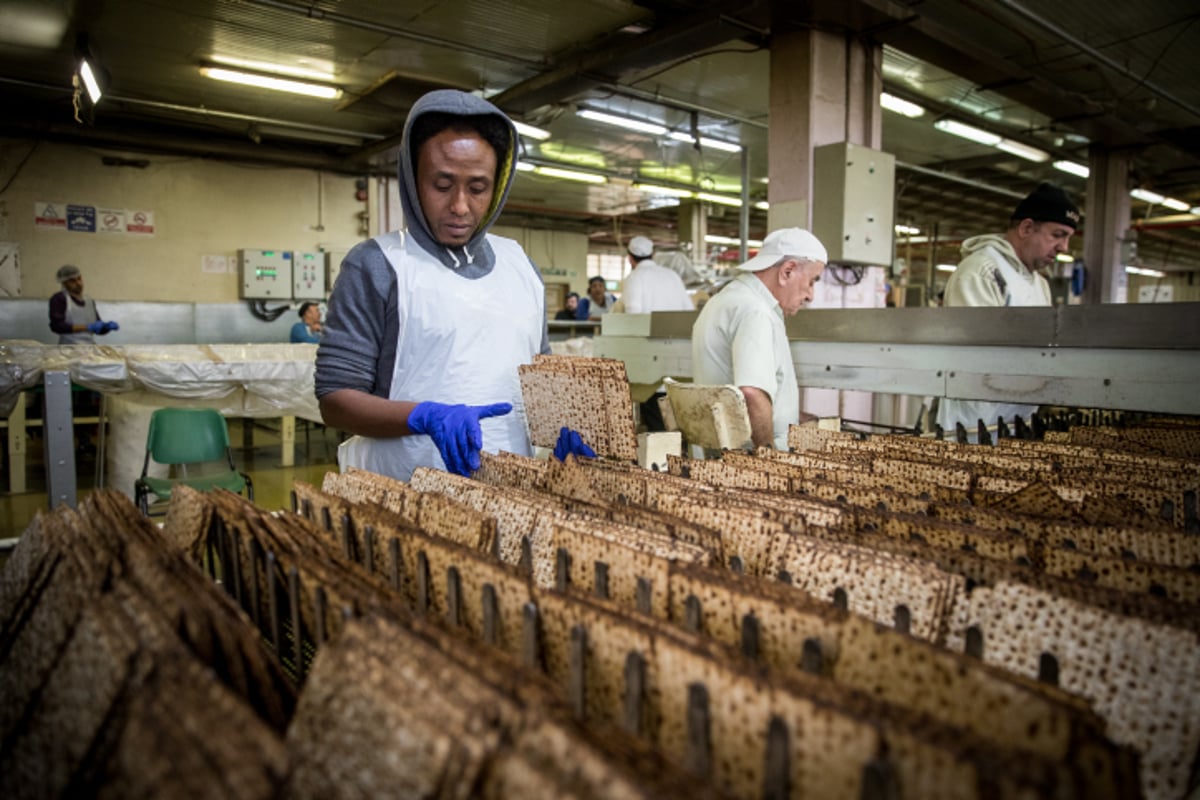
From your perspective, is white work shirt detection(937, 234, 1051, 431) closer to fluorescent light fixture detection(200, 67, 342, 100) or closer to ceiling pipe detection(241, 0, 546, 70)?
ceiling pipe detection(241, 0, 546, 70)

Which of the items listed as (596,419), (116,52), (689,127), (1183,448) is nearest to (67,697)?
(596,419)

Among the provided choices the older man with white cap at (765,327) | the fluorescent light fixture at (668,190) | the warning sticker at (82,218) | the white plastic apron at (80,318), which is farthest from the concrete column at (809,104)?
the warning sticker at (82,218)

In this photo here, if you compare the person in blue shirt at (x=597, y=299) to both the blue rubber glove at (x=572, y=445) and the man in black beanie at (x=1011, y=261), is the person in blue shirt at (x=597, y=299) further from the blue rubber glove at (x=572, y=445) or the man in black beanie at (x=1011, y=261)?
the blue rubber glove at (x=572, y=445)

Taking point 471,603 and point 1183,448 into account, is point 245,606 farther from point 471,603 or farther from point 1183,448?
point 1183,448

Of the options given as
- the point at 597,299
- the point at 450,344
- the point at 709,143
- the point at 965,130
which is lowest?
the point at 450,344

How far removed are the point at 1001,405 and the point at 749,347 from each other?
1.42 m

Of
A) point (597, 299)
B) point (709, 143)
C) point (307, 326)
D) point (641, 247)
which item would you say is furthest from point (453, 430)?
point (597, 299)

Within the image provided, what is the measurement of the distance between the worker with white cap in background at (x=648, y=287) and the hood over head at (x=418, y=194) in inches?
165

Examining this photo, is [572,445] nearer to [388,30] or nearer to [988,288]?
[988,288]

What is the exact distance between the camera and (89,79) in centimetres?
476

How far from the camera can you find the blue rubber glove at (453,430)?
150 centimetres

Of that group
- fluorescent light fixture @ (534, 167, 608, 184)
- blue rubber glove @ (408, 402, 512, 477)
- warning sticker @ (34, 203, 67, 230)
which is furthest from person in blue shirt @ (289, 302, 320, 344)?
blue rubber glove @ (408, 402, 512, 477)

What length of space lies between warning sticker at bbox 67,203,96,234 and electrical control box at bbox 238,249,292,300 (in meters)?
1.39

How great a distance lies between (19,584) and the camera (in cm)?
98
